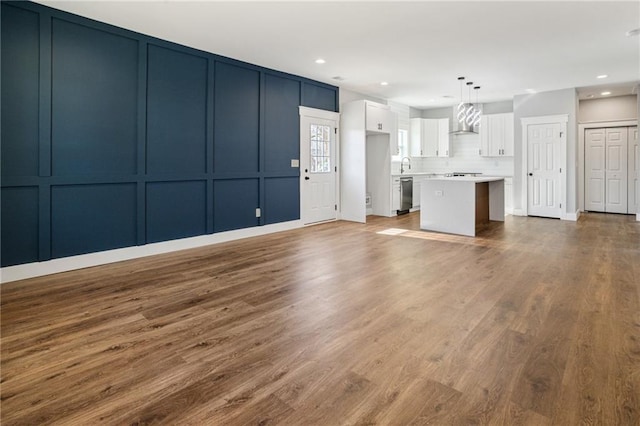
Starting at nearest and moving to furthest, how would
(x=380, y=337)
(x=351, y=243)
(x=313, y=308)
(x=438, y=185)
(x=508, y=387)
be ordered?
(x=508, y=387) → (x=380, y=337) → (x=313, y=308) → (x=351, y=243) → (x=438, y=185)

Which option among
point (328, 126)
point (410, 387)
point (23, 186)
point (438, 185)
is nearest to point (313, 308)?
point (410, 387)

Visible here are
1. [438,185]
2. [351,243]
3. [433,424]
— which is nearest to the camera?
[433,424]

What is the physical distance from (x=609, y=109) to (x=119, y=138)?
10165mm

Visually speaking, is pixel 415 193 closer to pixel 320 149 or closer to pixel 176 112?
pixel 320 149

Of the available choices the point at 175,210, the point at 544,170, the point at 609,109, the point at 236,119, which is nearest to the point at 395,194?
the point at 544,170

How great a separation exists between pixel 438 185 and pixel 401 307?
12.7 ft

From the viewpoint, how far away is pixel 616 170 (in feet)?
28.6

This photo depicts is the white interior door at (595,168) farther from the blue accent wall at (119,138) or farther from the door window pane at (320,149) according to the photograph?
the blue accent wall at (119,138)

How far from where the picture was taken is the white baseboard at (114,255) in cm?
383

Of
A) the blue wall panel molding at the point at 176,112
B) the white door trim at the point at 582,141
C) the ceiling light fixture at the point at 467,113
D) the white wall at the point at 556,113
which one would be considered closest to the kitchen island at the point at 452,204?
the ceiling light fixture at the point at 467,113

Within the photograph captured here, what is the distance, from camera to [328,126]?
7621mm

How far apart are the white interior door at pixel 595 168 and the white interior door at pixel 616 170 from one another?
9 cm

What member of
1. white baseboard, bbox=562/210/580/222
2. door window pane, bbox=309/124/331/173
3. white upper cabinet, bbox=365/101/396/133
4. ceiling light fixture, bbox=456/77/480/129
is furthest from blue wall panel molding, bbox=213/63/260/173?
white baseboard, bbox=562/210/580/222

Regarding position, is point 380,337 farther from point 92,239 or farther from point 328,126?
point 328,126
